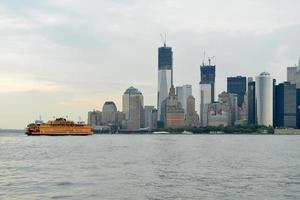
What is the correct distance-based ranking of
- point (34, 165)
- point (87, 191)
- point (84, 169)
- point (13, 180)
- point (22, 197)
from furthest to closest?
1. point (34, 165)
2. point (84, 169)
3. point (13, 180)
4. point (87, 191)
5. point (22, 197)

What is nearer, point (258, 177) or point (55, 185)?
point (55, 185)

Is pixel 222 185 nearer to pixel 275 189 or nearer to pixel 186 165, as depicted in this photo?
pixel 275 189

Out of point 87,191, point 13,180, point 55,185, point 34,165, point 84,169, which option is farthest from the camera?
point 34,165

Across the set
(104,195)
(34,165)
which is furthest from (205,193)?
(34,165)

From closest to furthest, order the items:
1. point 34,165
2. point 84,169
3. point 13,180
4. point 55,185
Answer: point 55,185
point 13,180
point 84,169
point 34,165

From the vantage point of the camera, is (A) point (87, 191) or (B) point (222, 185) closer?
(A) point (87, 191)

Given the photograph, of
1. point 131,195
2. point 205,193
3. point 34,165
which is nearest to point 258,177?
point 205,193

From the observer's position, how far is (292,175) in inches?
3002

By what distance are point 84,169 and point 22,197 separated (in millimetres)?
29097

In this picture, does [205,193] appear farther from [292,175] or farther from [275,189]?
[292,175]

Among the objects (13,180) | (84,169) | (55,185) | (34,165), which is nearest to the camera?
(55,185)

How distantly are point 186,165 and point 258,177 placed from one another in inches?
844

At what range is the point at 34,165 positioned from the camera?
9194 cm

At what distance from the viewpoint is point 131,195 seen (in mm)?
56188
